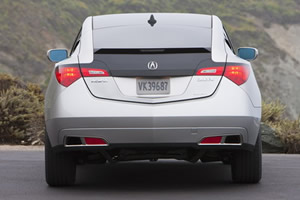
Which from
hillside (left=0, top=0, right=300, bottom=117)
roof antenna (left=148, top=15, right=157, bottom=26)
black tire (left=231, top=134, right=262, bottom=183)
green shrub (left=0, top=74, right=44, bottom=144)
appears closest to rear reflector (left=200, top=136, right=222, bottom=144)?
black tire (left=231, top=134, right=262, bottom=183)

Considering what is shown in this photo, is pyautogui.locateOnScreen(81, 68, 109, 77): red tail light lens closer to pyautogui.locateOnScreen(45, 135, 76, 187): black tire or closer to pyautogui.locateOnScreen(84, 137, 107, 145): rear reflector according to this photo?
pyautogui.locateOnScreen(84, 137, 107, 145): rear reflector

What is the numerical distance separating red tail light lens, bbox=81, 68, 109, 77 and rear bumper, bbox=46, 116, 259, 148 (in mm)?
445

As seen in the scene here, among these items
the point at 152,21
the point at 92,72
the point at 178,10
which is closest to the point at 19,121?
the point at 152,21

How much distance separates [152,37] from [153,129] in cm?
104

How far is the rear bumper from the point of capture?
7598 millimetres

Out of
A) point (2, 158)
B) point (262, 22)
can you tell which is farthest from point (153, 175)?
point (262, 22)

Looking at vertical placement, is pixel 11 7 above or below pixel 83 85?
below

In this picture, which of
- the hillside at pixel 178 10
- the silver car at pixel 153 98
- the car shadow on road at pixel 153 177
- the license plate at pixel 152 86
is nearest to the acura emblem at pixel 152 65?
the silver car at pixel 153 98

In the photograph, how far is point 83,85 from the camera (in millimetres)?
7793

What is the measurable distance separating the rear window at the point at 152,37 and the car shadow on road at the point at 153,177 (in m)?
1.49

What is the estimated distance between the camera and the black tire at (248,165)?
330 inches

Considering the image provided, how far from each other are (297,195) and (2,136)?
11.6 metres

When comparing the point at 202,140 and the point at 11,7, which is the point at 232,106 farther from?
the point at 11,7

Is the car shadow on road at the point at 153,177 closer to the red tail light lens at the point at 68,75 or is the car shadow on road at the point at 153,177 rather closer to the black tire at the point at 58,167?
the black tire at the point at 58,167
